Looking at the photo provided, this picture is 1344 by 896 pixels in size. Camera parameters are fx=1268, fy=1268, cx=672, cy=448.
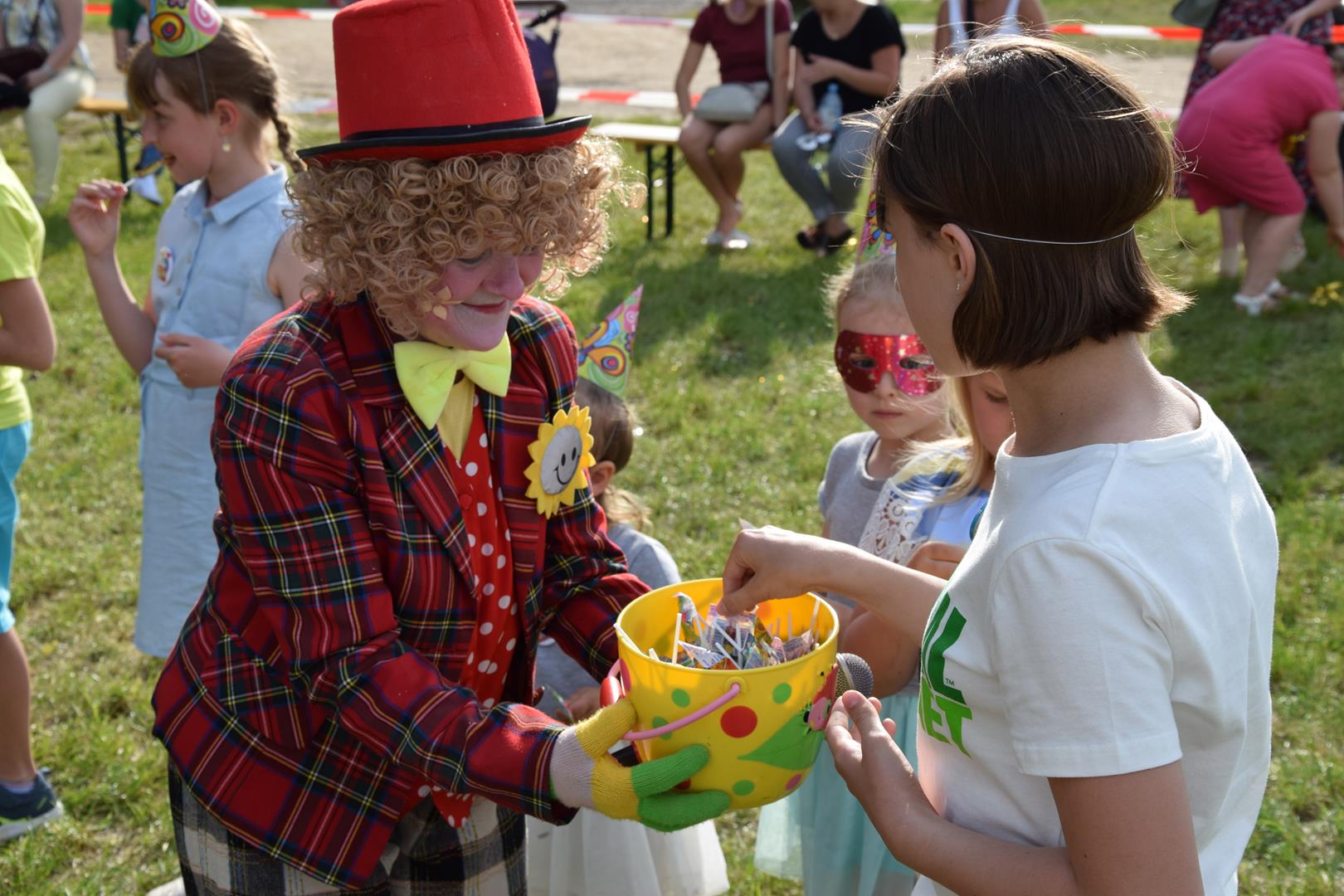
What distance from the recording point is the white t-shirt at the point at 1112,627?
1.35 m

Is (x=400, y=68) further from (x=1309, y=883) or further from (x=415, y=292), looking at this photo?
(x=1309, y=883)

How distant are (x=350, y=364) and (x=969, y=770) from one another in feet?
3.67

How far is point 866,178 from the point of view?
1709 mm

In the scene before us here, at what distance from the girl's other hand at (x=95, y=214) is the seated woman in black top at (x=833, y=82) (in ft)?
18.4

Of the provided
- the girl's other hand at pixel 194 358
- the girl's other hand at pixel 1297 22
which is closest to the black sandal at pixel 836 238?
the girl's other hand at pixel 1297 22

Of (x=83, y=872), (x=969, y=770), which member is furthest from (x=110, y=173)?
(x=969, y=770)

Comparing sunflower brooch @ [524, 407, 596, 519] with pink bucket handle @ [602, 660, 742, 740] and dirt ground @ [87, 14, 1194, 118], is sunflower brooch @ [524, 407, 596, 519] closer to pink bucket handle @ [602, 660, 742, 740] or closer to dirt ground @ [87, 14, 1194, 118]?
pink bucket handle @ [602, 660, 742, 740]

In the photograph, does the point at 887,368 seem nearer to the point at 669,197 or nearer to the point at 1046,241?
the point at 1046,241

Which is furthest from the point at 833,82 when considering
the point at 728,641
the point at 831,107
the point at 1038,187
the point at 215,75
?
the point at 1038,187

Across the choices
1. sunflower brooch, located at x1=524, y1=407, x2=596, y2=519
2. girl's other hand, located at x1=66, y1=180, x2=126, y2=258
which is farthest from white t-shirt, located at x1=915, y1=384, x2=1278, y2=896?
girl's other hand, located at x1=66, y1=180, x2=126, y2=258

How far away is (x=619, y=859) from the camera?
9.79 ft

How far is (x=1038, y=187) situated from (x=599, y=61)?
1544 cm

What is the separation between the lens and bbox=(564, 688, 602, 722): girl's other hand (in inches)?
119

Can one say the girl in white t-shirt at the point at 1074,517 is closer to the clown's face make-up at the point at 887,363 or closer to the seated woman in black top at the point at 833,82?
the clown's face make-up at the point at 887,363
